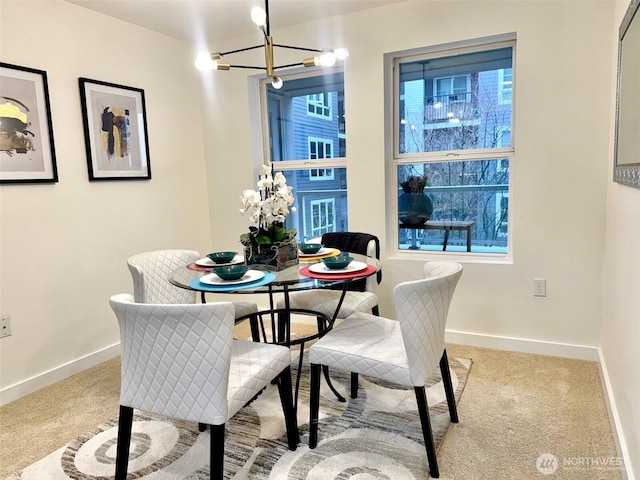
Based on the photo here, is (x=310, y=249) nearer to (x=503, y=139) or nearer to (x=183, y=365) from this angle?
(x=183, y=365)

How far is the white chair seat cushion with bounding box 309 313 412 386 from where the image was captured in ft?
5.85

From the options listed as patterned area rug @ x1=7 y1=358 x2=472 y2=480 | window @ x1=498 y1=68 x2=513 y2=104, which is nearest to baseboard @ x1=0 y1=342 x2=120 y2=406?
patterned area rug @ x1=7 y1=358 x2=472 y2=480

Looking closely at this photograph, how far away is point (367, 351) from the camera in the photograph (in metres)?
1.88

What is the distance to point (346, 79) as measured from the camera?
3203 millimetres

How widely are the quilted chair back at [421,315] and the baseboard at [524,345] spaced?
1396 mm

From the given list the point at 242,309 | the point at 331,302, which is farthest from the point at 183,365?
the point at 331,302

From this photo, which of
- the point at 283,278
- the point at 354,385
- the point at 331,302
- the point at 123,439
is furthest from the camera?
the point at 331,302

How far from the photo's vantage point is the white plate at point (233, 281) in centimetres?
194

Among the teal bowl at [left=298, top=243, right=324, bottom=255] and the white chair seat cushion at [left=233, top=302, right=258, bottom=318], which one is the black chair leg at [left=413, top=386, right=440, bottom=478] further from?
the white chair seat cushion at [left=233, top=302, right=258, bottom=318]

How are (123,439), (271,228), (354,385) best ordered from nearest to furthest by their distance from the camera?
(123,439)
(271,228)
(354,385)

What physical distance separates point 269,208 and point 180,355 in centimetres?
94

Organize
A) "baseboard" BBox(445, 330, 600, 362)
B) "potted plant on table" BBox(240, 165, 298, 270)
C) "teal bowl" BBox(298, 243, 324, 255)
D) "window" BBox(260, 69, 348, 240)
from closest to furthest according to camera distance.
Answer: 1. "potted plant on table" BBox(240, 165, 298, 270)
2. "teal bowl" BBox(298, 243, 324, 255)
3. "baseboard" BBox(445, 330, 600, 362)
4. "window" BBox(260, 69, 348, 240)

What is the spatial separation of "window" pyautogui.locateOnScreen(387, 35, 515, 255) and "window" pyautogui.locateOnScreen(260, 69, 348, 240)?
470mm

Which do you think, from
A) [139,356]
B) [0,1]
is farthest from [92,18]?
[139,356]
